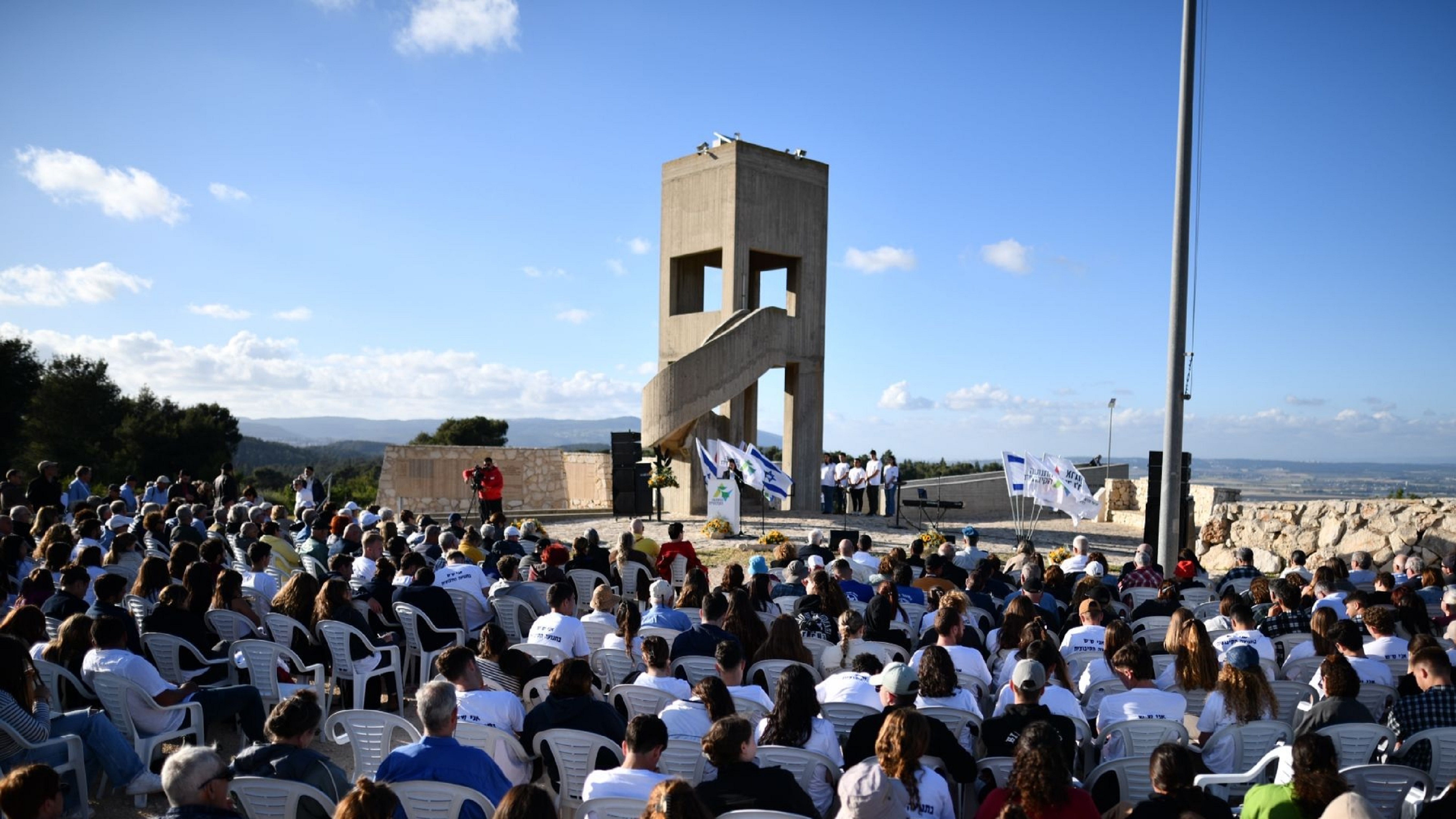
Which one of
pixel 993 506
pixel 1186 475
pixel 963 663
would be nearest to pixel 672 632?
pixel 963 663

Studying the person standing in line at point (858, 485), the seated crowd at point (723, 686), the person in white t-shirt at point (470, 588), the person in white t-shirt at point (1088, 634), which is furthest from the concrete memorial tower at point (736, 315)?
the person in white t-shirt at point (1088, 634)

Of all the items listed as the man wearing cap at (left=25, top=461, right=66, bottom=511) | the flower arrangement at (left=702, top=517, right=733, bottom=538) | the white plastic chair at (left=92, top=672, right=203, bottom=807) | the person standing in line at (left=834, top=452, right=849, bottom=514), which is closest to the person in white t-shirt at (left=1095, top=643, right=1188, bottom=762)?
the white plastic chair at (left=92, top=672, right=203, bottom=807)

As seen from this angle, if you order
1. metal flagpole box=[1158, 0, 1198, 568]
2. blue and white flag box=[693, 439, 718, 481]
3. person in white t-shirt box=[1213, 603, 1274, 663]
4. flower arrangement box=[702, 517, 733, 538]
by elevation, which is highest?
metal flagpole box=[1158, 0, 1198, 568]

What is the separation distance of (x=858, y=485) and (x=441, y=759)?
1906 centimetres

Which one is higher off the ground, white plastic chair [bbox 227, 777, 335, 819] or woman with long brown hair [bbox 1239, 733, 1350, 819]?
woman with long brown hair [bbox 1239, 733, 1350, 819]

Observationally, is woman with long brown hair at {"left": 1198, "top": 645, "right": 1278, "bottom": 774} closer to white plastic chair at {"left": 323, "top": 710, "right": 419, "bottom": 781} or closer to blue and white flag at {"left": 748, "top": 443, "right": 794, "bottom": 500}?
white plastic chair at {"left": 323, "top": 710, "right": 419, "bottom": 781}

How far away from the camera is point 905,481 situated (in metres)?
28.5

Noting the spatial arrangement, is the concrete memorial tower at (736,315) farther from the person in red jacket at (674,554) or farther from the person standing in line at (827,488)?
the person in red jacket at (674,554)

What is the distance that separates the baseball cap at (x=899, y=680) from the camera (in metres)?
4.54

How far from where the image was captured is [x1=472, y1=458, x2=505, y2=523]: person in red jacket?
1770cm

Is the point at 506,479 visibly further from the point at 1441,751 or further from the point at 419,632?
the point at 1441,751

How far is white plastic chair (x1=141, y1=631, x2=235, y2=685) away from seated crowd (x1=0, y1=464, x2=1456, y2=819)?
21 mm

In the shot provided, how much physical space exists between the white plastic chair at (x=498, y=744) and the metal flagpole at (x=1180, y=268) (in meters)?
8.95

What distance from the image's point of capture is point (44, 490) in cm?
1330
